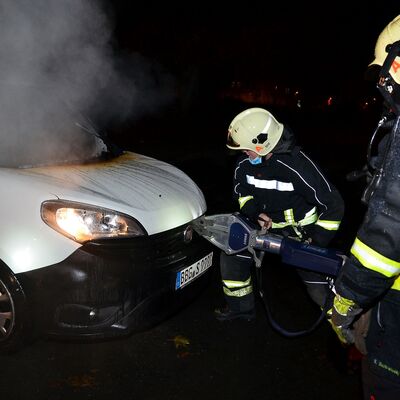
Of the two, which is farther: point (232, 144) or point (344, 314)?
point (232, 144)

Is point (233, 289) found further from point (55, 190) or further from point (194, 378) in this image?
point (55, 190)

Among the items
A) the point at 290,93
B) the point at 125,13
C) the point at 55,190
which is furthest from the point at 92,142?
the point at 290,93

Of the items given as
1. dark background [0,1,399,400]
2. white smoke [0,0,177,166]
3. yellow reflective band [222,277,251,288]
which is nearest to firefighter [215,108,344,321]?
yellow reflective band [222,277,251,288]

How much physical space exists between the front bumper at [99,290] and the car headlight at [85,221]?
0.06m

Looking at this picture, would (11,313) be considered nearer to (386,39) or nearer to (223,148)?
(386,39)

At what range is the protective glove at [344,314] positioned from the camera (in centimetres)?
199

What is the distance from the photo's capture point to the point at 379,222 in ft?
5.77

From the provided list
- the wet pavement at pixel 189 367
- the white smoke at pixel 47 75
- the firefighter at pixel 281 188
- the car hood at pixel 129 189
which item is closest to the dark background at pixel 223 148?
the wet pavement at pixel 189 367

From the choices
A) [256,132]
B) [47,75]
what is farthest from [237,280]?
[47,75]

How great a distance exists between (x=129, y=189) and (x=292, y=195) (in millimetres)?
1184

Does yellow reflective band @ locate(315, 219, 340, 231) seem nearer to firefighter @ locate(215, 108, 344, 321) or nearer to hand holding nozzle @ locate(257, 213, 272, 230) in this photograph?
firefighter @ locate(215, 108, 344, 321)

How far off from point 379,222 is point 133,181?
2181 mm

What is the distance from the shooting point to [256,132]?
11.3 feet

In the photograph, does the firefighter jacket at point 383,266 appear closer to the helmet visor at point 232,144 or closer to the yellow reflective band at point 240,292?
the helmet visor at point 232,144
